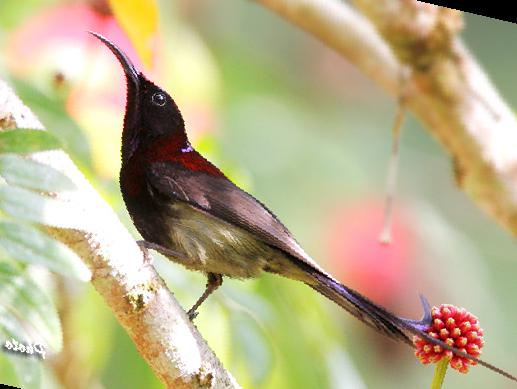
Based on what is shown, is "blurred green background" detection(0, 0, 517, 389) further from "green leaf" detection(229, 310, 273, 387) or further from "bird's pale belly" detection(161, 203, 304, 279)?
"bird's pale belly" detection(161, 203, 304, 279)

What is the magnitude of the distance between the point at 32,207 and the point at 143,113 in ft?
1.70

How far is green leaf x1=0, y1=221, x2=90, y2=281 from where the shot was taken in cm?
97

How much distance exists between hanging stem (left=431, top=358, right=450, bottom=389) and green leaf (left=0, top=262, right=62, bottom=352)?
465 millimetres

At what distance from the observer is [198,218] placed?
58.9 inches

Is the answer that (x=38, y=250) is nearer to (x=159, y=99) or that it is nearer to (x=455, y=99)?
(x=159, y=99)

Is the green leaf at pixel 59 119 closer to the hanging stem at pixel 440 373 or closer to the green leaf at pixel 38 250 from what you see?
the green leaf at pixel 38 250

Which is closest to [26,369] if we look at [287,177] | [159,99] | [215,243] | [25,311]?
[25,311]

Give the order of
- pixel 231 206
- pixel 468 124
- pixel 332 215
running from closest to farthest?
pixel 231 206 → pixel 468 124 → pixel 332 215

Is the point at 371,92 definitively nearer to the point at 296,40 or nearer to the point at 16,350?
the point at 296,40

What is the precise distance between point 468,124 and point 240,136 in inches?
25.9

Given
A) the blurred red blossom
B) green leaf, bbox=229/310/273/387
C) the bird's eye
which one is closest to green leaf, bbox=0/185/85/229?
the bird's eye

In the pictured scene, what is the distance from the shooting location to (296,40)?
255cm

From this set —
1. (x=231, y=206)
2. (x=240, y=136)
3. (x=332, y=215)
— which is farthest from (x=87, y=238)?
(x=240, y=136)

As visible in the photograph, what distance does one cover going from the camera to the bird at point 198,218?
1463mm
